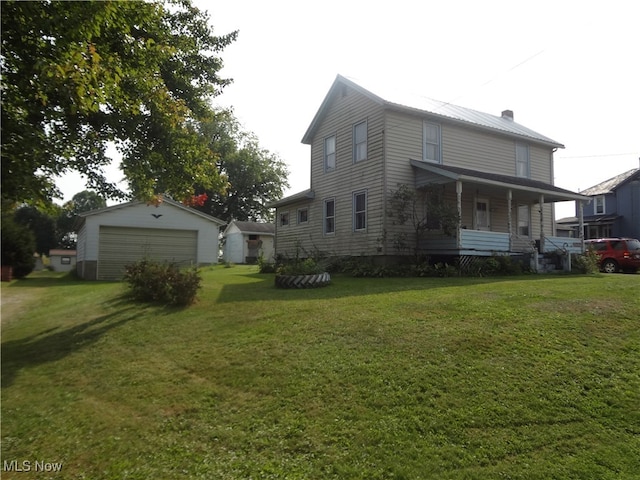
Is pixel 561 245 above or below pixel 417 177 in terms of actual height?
below

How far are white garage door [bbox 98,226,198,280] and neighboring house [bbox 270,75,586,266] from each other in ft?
20.3

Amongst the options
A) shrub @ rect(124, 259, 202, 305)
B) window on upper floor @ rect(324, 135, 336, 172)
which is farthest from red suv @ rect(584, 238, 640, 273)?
shrub @ rect(124, 259, 202, 305)

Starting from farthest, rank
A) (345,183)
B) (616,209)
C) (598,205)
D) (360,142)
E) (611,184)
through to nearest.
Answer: (598,205) < (611,184) < (616,209) < (345,183) < (360,142)

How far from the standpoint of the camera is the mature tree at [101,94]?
517cm

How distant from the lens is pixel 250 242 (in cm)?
3759

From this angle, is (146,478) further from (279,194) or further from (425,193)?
(279,194)

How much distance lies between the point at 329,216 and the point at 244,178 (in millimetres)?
30520

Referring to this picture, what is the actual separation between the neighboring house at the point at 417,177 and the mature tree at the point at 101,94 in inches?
252

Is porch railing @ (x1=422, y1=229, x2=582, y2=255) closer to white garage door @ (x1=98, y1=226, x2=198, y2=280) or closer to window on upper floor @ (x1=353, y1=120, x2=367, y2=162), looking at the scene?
window on upper floor @ (x1=353, y1=120, x2=367, y2=162)

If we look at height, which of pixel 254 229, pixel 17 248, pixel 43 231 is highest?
pixel 43 231

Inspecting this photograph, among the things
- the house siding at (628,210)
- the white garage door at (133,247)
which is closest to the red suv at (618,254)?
the house siding at (628,210)

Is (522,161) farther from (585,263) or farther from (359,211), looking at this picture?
(359,211)

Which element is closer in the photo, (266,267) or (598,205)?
(266,267)

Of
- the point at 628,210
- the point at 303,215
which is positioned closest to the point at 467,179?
the point at 303,215
